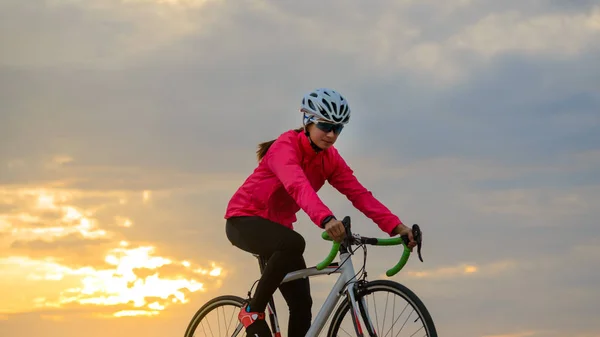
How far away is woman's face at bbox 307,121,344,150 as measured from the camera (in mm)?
8836

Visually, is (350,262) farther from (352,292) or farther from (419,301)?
(419,301)

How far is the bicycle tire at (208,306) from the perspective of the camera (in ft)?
33.2

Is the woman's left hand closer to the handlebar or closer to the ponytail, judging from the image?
the handlebar

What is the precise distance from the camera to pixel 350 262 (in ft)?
28.1

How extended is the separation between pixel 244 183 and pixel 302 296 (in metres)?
1.28

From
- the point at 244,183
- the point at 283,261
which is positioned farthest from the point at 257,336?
the point at 244,183

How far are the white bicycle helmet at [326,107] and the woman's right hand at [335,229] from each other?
A: 1204 mm

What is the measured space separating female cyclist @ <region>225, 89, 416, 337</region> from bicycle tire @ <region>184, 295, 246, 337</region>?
667 mm

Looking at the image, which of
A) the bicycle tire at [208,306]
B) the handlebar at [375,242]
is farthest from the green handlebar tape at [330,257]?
the bicycle tire at [208,306]

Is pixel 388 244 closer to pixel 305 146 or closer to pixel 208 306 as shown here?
pixel 305 146

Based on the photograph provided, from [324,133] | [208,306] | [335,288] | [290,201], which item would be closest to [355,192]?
[290,201]

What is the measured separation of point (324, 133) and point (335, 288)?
4.83 ft

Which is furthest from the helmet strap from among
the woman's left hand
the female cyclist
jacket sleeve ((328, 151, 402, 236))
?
the woman's left hand

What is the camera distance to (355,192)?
9.27 m
